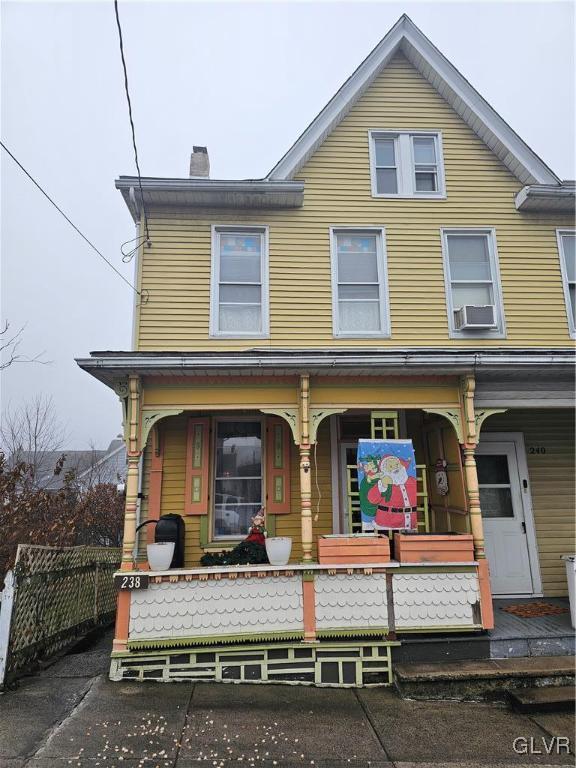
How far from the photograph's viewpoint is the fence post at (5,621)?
5.02 metres

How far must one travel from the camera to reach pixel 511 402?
20.6ft

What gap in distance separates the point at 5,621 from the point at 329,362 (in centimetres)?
474

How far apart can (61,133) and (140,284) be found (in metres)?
4.95

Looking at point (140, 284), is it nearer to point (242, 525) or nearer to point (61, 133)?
A: point (242, 525)

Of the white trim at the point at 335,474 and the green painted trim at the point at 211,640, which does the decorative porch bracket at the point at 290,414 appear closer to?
the white trim at the point at 335,474

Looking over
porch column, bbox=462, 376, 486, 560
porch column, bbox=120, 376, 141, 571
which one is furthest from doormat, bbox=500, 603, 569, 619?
porch column, bbox=120, 376, 141, 571

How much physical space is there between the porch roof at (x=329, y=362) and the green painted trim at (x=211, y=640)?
3.14 metres

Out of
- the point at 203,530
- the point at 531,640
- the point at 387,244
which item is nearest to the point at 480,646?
the point at 531,640

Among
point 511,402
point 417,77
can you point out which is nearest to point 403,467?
point 511,402

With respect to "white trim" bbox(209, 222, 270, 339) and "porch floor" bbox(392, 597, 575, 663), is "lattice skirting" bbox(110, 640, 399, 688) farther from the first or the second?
"white trim" bbox(209, 222, 270, 339)

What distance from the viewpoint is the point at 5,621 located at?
5.13 m

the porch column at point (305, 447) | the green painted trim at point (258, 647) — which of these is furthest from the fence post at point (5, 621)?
the porch column at point (305, 447)
